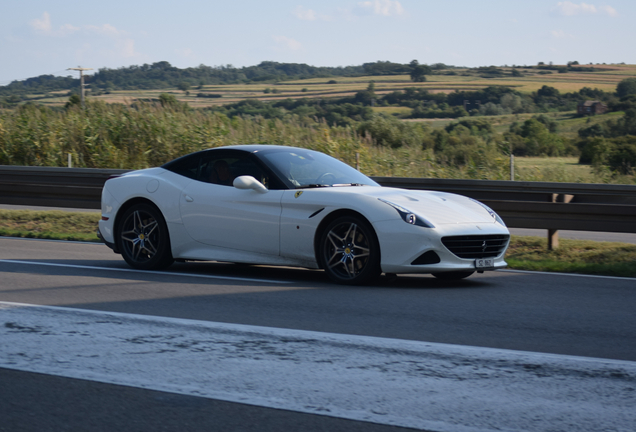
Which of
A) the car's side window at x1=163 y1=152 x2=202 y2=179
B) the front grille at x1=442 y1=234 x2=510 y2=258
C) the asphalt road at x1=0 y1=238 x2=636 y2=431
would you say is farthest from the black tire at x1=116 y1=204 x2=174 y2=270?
the front grille at x1=442 y1=234 x2=510 y2=258

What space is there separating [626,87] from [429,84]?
23.2 metres

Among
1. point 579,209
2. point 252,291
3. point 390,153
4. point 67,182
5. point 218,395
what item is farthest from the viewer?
point 390,153

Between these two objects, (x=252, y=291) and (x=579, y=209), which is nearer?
(x=252, y=291)

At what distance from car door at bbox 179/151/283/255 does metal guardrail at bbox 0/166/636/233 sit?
428 cm

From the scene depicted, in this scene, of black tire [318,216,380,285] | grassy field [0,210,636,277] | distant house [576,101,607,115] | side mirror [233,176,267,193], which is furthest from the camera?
distant house [576,101,607,115]

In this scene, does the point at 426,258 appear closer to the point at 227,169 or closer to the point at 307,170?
the point at 307,170

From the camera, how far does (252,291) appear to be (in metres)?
7.27

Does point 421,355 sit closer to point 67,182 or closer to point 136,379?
point 136,379

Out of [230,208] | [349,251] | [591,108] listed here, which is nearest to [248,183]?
[230,208]

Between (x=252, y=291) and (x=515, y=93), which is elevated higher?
(x=515, y=93)

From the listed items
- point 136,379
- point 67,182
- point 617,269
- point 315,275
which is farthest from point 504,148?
point 136,379

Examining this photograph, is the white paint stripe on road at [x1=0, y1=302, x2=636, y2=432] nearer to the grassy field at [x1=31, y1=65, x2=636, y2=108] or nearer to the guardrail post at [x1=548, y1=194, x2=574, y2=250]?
the guardrail post at [x1=548, y1=194, x2=574, y2=250]

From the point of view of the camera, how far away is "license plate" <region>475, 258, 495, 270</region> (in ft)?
24.2

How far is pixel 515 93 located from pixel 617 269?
2716 inches
